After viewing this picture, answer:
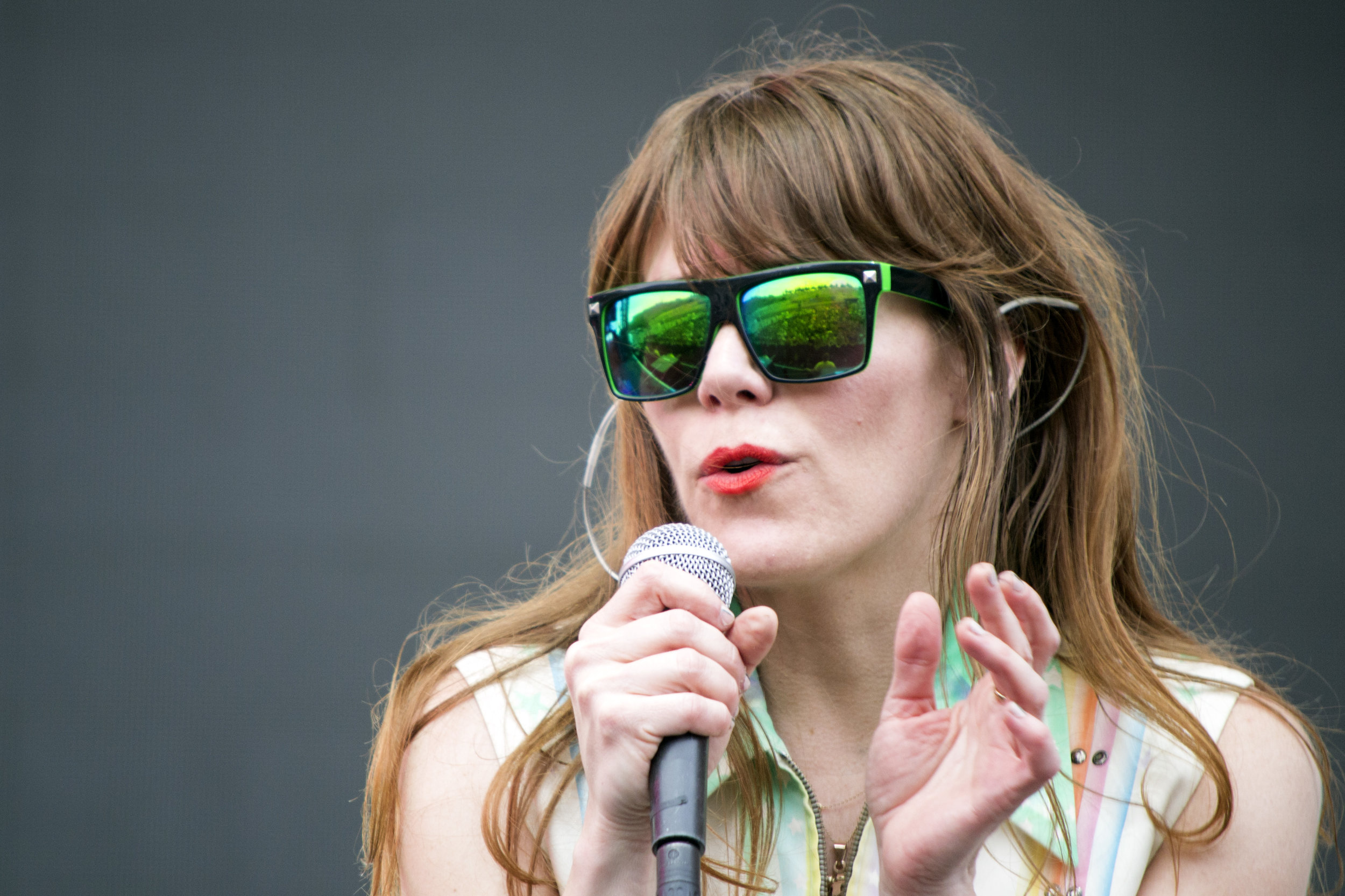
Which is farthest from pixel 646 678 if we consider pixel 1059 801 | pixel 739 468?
pixel 1059 801

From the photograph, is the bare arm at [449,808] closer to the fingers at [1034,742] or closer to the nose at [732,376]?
the nose at [732,376]

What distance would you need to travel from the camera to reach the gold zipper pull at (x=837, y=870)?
4.66 ft

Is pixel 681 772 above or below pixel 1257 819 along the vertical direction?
above

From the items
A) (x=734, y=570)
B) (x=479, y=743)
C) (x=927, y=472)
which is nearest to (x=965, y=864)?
(x=734, y=570)

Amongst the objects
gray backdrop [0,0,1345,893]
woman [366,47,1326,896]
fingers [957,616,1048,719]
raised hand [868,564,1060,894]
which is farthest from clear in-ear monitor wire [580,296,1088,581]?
gray backdrop [0,0,1345,893]

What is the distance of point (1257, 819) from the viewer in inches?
56.2

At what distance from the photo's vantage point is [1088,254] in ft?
5.88

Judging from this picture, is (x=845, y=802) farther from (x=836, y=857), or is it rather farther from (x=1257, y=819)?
(x=1257, y=819)

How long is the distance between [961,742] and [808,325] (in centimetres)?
54

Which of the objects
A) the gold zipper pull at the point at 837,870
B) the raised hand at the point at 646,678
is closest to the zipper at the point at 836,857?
the gold zipper pull at the point at 837,870

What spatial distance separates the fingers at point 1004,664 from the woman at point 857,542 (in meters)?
0.15

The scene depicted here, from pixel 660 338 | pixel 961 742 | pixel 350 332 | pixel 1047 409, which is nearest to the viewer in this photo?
pixel 961 742

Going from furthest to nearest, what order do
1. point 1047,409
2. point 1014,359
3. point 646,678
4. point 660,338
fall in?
point 1047,409 → point 1014,359 → point 660,338 → point 646,678

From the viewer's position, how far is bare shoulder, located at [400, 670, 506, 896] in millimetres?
1415
